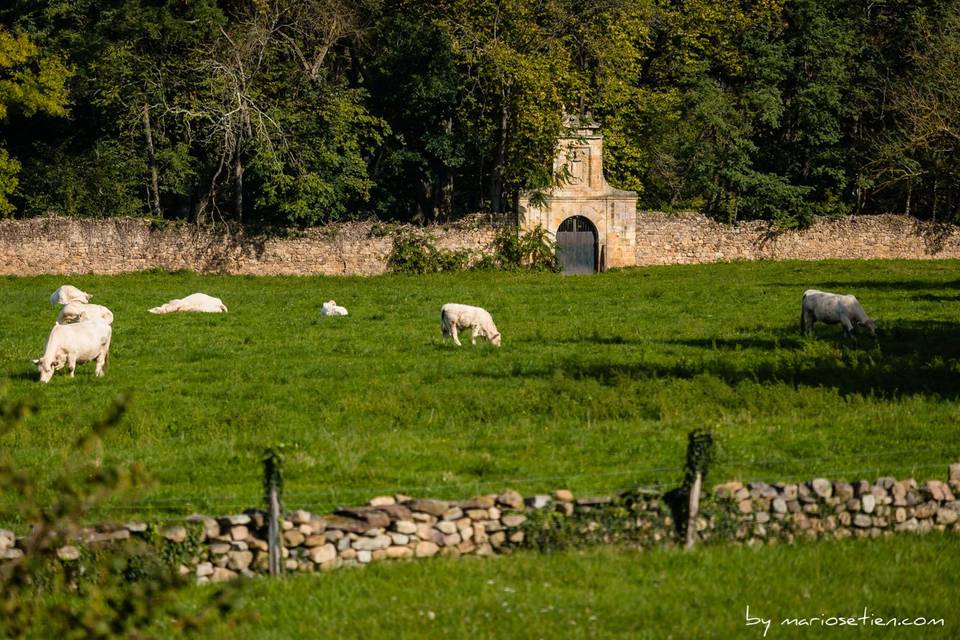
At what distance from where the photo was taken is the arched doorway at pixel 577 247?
51.8 m

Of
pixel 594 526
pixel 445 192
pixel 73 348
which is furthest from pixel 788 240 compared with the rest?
pixel 594 526

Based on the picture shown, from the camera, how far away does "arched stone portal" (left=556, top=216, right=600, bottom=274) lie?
170 ft

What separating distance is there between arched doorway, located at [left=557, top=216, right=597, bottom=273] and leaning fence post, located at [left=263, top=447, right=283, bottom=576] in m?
41.4

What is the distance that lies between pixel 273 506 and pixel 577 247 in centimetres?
4213

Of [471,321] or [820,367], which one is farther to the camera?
[471,321]

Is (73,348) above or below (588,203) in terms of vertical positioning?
above

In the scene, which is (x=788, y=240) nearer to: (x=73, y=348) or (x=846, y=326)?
(x=846, y=326)

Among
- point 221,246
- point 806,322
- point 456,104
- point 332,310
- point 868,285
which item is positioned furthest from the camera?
point 456,104

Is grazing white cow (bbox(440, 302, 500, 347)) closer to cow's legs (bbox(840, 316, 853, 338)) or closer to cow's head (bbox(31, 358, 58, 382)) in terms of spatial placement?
cow's legs (bbox(840, 316, 853, 338))

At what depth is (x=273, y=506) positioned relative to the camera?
1052cm

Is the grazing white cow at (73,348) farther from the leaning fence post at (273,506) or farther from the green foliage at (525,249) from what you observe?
the green foliage at (525,249)

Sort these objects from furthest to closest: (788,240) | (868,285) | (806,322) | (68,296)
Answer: (788,240), (868,285), (68,296), (806,322)

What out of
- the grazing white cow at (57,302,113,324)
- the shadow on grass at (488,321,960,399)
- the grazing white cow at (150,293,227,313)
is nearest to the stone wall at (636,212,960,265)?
the grazing white cow at (150,293,227,313)

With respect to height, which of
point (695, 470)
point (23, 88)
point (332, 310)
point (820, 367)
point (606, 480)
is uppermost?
point (23, 88)
